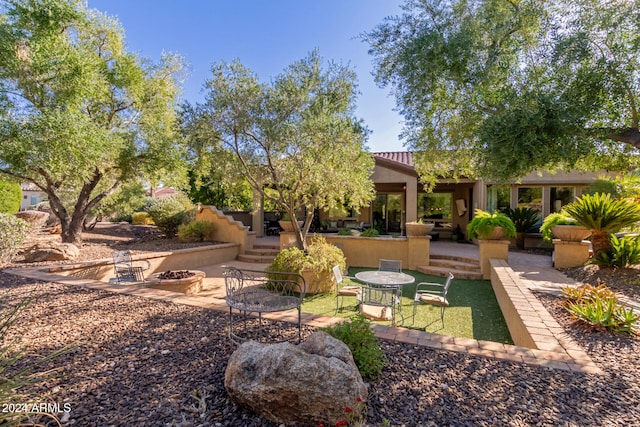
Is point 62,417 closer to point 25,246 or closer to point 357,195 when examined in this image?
point 357,195

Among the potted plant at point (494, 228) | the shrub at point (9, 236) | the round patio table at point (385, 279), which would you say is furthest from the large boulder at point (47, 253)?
the potted plant at point (494, 228)

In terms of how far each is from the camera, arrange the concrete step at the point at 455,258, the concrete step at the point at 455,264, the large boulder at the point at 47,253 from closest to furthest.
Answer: the large boulder at the point at 47,253
the concrete step at the point at 455,264
the concrete step at the point at 455,258

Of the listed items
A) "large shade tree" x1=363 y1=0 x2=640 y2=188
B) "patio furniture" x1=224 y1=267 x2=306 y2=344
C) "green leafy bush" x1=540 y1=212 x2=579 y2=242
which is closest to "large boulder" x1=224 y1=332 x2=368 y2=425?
"patio furniture" x1=224 y1=267 x2=306 y2=344

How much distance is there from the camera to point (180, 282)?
7.05m

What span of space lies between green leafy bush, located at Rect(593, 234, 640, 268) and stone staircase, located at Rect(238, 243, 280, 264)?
9.78m

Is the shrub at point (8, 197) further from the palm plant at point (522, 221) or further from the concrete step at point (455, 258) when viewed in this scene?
the palm plant at point (522, 221)

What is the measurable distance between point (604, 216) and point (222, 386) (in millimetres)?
8940

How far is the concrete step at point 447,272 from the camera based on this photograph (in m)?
9.10

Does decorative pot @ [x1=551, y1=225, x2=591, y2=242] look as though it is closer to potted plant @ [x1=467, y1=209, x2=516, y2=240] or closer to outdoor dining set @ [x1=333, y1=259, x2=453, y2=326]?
potted plant @ [x1=467, y1=209, x2=516, y2=240]

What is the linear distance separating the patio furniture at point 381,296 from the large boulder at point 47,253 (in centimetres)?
821

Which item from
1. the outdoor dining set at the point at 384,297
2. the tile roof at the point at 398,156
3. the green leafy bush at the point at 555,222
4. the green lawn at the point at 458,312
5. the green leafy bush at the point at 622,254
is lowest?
the green lawn at the point at 458,312

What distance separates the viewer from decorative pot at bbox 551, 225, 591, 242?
8.05 m

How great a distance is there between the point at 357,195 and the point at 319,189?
126 cm

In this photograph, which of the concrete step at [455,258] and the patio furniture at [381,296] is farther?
the concrete step at [455,258]
